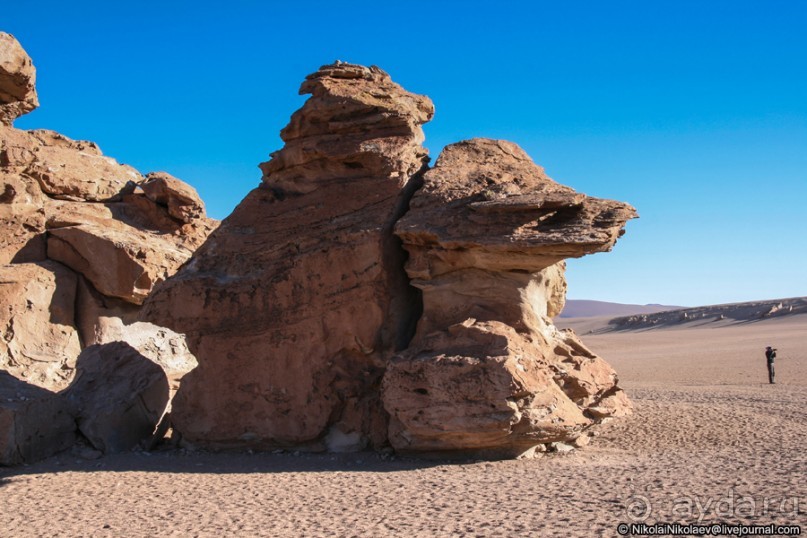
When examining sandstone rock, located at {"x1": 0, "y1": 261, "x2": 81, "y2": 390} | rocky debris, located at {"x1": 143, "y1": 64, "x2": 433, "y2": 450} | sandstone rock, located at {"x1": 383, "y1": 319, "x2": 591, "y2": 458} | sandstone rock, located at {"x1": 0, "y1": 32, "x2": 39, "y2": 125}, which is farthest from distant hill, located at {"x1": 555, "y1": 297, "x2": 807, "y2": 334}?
sandstone rock, located at {"x1": 383, "y1": 319, "x2": 591, "y2": 458}

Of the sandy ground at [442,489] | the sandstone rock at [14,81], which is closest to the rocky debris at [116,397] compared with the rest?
the sandy ground at [442,489]

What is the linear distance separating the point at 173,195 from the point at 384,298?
427 inches

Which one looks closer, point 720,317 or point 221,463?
point 221,463

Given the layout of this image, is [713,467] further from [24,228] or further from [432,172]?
[24,228]

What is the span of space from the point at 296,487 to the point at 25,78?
12343 mm

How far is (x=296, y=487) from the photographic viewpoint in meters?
7.77

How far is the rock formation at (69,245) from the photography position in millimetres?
15633

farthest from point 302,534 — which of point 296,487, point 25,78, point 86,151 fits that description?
point 86,151

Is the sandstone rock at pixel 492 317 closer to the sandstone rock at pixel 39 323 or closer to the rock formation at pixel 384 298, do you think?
the rock formation at pixel 384 298

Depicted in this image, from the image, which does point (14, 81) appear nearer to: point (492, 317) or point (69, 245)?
point (69, 245)

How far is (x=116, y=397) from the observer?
1085 cm

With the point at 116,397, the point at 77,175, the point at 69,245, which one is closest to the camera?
the point at 116,397

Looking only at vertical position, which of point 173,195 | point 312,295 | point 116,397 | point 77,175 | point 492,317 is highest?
point 77,175

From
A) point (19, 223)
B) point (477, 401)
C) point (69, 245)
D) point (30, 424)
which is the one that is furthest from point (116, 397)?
point (19, 223)
